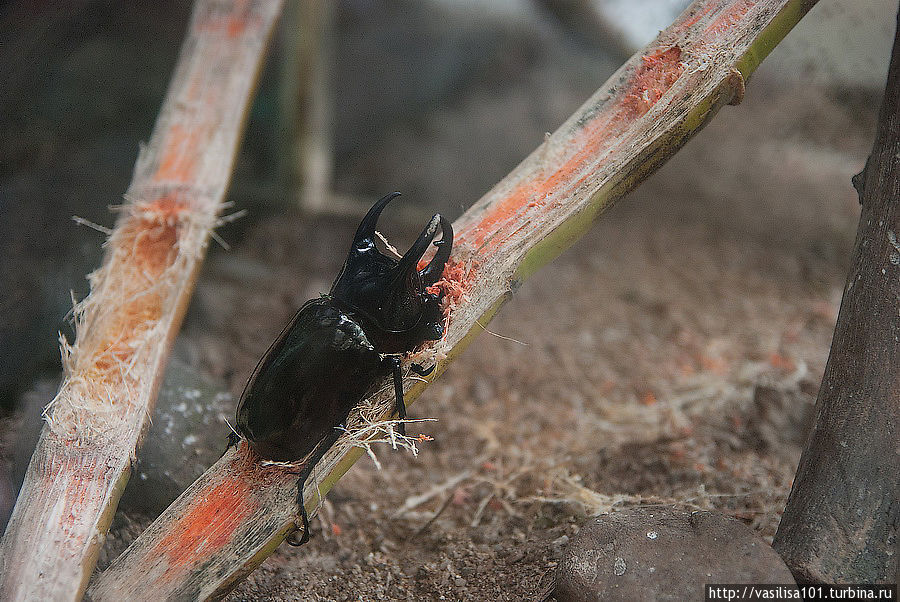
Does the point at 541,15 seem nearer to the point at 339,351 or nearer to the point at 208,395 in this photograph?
the point at 208,395

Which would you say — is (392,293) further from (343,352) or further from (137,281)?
(137,281)

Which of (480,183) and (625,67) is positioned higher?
(625,67)

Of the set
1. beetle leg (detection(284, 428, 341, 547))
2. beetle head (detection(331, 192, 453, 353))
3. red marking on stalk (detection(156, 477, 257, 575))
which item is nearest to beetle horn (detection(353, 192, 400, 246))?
beetle head (detection(331, 192, 453, 353))

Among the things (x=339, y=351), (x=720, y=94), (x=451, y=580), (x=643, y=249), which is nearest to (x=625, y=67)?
(x=720, y=94)

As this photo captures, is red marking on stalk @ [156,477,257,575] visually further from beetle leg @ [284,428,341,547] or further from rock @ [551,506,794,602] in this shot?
rock @ [551,506,794,602]

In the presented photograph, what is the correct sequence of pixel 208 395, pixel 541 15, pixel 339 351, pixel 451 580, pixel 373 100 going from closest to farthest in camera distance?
pixel 339 351, pixel 451 580, pixel 208 395, pixel 373 100, pixel 541 15

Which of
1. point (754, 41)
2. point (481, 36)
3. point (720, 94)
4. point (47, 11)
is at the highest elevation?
point (754, 41)

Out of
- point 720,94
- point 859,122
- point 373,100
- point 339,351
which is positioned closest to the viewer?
point 339,351
